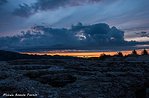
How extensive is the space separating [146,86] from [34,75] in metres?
20.2

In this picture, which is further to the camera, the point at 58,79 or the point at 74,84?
the point at 58,79

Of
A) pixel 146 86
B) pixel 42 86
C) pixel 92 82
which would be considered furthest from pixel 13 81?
pixel 146 86

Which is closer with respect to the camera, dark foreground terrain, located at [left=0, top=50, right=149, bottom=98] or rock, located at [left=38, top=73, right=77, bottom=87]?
dark foreground terrain, located at [left=0, top=50, right=149, bottom=98]

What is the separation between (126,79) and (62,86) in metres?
12.6

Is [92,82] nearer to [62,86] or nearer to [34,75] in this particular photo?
[62,86]

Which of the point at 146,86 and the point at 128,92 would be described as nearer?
the point at 128,92

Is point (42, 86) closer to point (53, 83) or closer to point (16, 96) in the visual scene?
point (53, 83)

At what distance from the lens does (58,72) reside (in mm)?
58500

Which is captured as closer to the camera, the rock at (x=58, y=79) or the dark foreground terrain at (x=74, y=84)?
the dark foreground terrain at (x=74, y=84)

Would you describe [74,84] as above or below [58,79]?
below

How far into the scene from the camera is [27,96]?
132ft

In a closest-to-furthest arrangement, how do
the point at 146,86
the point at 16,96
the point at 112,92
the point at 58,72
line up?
the point at 16,96
the point at 112,92
the point at 146,86
the point at 58,72

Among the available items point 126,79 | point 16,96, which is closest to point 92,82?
point 126,79

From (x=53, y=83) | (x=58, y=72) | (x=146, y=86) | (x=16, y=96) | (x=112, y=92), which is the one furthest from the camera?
(x=58, y=72)
